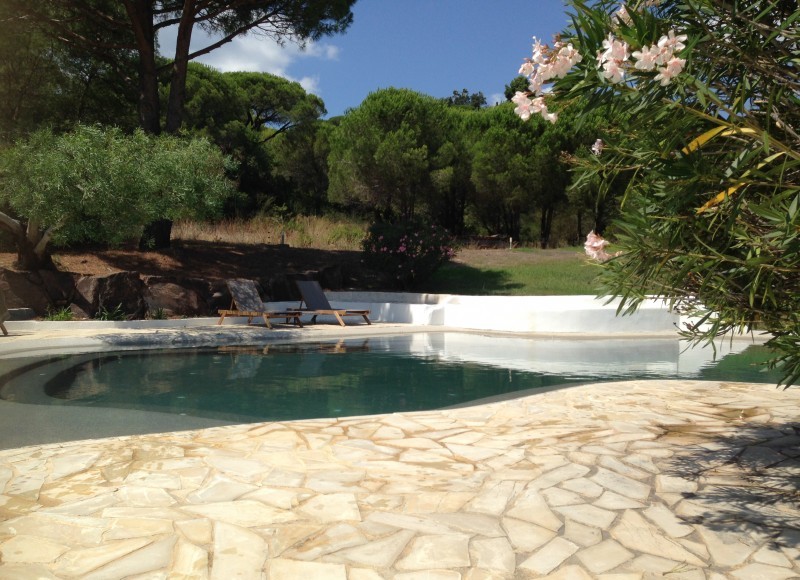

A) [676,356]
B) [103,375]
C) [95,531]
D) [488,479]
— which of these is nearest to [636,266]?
[488,479]

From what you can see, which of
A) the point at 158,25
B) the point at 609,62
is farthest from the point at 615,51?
the point at 158,25

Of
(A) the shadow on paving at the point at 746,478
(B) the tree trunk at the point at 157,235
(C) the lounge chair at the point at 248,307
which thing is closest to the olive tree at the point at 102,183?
(C) the lounge chair at the point at 248,307

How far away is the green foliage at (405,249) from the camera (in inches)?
693

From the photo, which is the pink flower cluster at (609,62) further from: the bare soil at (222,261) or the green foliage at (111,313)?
the bare soil at (222,261)

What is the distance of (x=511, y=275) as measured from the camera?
1962 centimetres

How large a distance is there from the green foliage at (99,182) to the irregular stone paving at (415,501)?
275 inches

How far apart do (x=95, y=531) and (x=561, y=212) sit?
30840 mm

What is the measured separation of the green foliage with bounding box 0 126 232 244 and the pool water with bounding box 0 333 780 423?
8.36ft

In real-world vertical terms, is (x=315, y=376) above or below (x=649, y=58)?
below

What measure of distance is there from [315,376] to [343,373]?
A: 428 mm

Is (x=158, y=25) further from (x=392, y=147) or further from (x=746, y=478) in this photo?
(x=746, y=478)

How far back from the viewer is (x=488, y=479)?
402 cm

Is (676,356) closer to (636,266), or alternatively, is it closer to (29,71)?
(636,266)

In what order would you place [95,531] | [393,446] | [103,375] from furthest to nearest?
1. [103,375]
2. [393,446]
3. [95,531]
